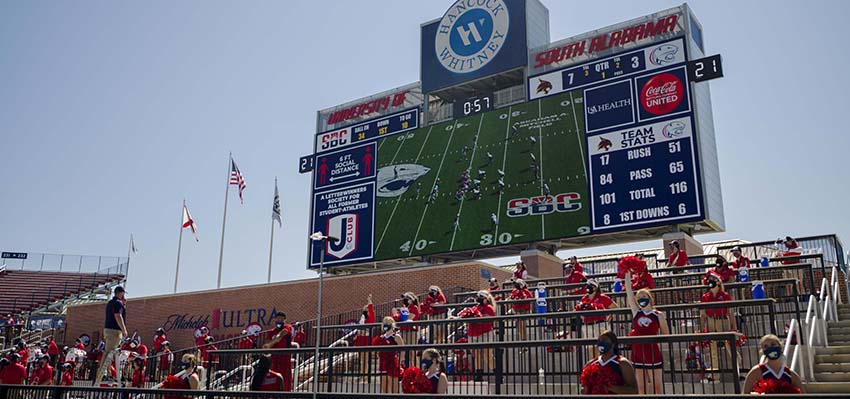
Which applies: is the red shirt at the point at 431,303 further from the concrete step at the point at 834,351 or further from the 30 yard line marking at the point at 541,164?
the concrete step at the point at 834,351

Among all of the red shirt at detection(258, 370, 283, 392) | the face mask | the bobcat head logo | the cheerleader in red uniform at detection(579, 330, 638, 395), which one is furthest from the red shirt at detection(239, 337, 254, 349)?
the face mask

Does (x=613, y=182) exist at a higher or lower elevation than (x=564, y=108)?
Answer: lower

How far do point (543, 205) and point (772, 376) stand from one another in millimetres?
14794

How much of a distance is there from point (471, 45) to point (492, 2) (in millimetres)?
1564

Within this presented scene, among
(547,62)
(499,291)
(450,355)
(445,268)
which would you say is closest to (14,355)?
(450,355)

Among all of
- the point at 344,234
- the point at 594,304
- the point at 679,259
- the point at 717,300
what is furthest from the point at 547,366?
the point at 344,234

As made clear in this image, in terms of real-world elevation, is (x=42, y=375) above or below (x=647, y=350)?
below

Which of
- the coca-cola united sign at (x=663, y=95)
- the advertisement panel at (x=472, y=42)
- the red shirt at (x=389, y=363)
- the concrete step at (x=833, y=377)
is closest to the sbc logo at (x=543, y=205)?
the coca-cola united sign at (x=663, y=95)

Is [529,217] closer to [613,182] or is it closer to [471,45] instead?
[613,182]

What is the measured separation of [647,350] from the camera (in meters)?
8.05

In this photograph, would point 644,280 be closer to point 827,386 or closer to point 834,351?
point 834,351

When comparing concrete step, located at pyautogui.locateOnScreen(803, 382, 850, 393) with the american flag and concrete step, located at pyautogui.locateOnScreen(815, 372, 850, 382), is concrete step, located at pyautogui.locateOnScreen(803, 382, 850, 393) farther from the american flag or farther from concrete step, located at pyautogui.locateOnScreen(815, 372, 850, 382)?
the american flag

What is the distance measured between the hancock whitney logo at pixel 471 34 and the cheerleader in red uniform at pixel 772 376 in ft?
61.8

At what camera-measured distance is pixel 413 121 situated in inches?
1043
